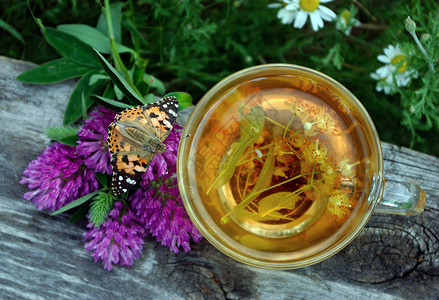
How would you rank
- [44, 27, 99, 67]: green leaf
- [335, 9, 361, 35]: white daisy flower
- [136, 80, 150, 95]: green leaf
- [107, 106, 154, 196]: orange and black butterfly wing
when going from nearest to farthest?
[107, 106, 154, 196]: orange and black butterfly wing < [136, 80, 150, 95]: green leaf < [44, 27, 99, 67]: green leaf < [335, 9, 361, 35]: white daisy flower

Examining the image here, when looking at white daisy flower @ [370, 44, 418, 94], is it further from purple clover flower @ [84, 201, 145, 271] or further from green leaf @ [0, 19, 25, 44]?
green leaf @ [0, 19, 25, 44]

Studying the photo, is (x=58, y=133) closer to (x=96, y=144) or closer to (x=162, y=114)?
(x=96, y=144)

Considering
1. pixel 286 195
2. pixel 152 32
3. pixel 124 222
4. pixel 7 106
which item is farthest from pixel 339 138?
pixel 7 106

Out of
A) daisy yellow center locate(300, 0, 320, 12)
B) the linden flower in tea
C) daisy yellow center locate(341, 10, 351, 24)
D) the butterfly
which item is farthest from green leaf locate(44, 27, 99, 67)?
daisy yellow center locate(341, 10, 351, 24)

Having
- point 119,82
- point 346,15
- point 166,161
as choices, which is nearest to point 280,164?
point 166,161

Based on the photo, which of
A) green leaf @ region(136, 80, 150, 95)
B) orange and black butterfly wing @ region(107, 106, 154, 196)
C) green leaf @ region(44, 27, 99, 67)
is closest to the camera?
orange and black butterfly wing @ region(107, 106, 154, 196)

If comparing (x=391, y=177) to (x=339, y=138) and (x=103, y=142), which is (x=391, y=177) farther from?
(x=103, y=142)

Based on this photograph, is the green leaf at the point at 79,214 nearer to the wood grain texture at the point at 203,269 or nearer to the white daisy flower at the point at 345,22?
the wood grain texture at the point at 203,269
